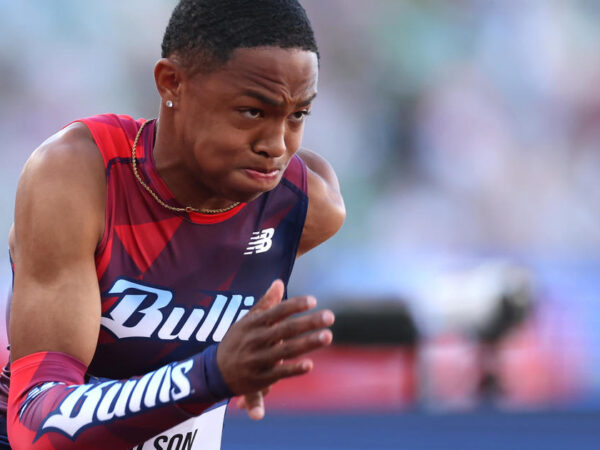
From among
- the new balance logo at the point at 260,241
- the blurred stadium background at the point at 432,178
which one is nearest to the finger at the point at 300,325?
the new balance logo at the point at 260,241

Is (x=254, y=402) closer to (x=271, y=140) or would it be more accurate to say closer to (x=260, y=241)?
(x=271, y=140)

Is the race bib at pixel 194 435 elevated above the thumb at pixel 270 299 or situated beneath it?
situated beneath

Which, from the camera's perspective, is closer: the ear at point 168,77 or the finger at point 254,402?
the finger at point 254,402

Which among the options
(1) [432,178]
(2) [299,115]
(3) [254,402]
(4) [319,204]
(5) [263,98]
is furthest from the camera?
(1) [432,178]

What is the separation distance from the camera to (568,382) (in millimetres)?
6805

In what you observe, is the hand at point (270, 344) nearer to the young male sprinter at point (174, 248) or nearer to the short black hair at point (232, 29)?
the young male sprinter at point (174, 248)

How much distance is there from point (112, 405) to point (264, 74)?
32.9 inches

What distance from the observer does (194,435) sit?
2506 millimetres

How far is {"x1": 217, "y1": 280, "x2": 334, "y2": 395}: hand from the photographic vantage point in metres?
1.69

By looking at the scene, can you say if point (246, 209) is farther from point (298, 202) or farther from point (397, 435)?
point (397, 435)

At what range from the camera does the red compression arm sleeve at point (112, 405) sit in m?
1.86

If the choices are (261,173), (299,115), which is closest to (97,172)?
(261,173)

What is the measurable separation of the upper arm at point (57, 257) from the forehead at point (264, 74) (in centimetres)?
42

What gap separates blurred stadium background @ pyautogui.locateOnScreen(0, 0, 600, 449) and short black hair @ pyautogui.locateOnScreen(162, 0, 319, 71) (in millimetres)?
4782
